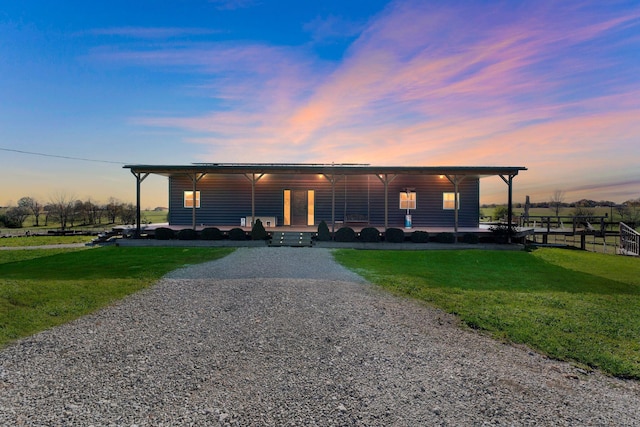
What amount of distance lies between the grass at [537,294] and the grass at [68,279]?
21.0ft

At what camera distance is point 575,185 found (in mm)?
32844

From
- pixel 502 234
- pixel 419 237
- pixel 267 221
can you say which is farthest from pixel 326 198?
pixel 502 234

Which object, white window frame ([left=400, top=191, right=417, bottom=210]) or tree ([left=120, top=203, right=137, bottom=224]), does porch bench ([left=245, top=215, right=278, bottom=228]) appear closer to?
white window frame ([left=400, top=191, right=417, bottom=210])

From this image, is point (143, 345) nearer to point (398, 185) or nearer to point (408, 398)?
point (408, 398)

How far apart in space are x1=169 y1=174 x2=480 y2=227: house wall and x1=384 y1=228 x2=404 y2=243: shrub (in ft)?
11.0

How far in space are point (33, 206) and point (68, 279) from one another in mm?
29594

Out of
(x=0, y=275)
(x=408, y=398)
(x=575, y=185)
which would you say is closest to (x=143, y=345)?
(x=408, y=398)

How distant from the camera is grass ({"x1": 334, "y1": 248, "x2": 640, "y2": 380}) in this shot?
4680 millimetres

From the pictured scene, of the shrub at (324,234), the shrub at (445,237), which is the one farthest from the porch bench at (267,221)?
the shrub at (445,237)

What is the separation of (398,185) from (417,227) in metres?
2.80

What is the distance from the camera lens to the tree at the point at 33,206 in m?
28.9

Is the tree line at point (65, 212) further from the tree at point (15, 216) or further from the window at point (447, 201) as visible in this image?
the window at point (447, 201)

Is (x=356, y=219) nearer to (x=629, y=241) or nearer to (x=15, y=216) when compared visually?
(x=629, y=241)

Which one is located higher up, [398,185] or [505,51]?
[505,51]
